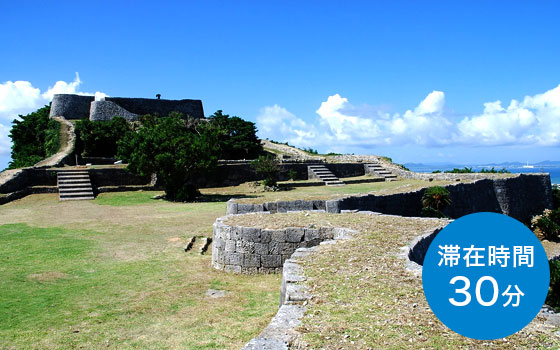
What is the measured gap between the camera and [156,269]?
9453 mm

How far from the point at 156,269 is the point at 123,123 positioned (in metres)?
29.7

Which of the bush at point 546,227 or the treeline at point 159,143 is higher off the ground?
the treeline at point 159,143

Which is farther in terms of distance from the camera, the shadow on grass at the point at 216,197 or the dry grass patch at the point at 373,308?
the shadow on grass at the point at 216,197

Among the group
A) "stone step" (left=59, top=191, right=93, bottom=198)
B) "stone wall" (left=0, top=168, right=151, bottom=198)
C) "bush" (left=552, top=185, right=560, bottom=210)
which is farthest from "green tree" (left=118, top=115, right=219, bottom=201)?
"bush" (left=552, top=185, right=560, bottom=210)

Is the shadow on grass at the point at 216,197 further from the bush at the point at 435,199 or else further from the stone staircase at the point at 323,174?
the bush at the point at 435,199

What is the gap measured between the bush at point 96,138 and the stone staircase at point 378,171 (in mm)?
17818

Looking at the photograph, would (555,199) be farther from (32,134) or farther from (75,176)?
(32,134)

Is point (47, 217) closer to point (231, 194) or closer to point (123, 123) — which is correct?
point (231, 194)

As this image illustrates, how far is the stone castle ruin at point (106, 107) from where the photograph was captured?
43.5m

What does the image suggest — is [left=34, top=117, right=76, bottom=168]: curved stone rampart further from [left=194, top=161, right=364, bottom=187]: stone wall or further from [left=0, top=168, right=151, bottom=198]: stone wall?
[left=194, top=161, right=364, bottom=187]: stone wall

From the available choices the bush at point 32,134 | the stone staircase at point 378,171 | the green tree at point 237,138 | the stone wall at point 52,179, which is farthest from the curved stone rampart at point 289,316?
the bush at point 32,134

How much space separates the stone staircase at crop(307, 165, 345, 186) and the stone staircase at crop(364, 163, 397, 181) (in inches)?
132

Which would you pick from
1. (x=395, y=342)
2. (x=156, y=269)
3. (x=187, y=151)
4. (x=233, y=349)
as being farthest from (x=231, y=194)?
(x=395, y=342)

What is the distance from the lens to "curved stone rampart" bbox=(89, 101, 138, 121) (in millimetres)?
43156
